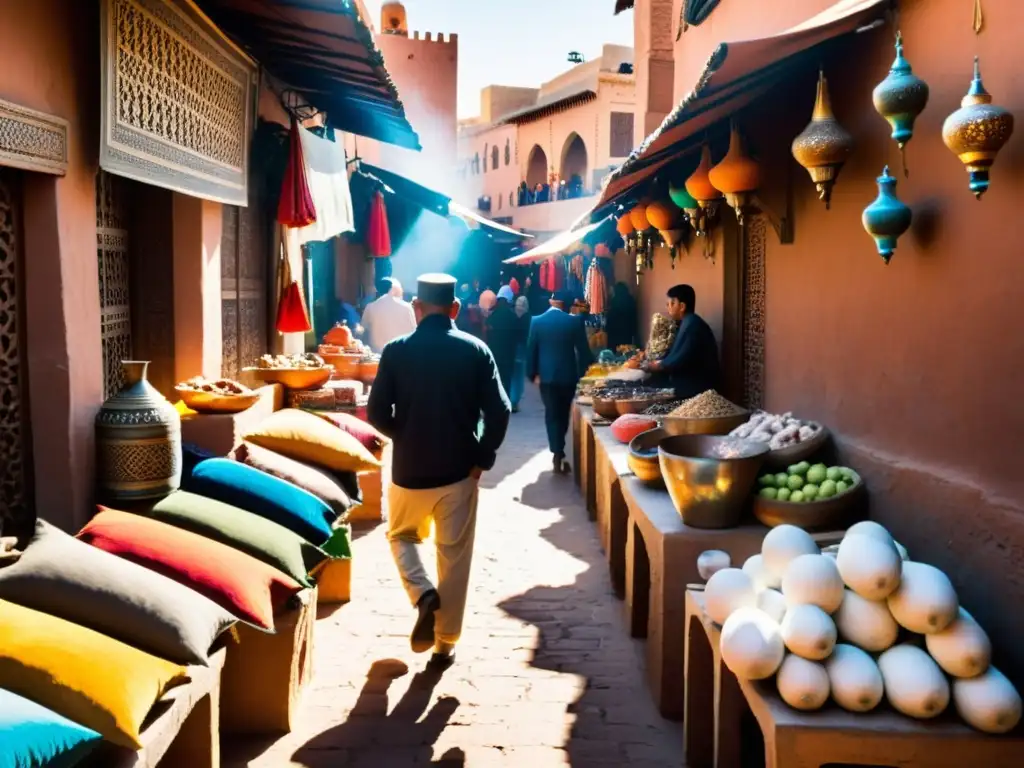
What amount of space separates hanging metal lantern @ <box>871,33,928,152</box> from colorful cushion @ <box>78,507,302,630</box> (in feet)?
9.35

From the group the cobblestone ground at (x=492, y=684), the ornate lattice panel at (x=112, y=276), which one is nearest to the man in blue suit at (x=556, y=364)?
the cobblestone ground at (x=492, y=684)

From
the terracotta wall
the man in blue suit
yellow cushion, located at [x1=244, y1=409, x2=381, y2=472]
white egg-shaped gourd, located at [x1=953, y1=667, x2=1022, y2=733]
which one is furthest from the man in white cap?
the man in blue suit

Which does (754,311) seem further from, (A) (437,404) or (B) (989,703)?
(B) (989,703)

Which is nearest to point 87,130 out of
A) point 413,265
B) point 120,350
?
point 120,350

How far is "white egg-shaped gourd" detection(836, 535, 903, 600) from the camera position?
9.08ft

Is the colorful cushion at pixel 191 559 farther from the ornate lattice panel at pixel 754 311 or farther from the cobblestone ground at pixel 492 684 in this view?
the ornate lattice panel at pixel 754 311

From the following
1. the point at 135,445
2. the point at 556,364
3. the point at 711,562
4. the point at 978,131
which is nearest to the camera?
the point at 978,131

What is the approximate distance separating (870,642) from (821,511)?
1.21 m

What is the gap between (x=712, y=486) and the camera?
159 inches

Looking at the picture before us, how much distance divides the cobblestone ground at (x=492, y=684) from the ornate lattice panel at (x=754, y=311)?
1.71m

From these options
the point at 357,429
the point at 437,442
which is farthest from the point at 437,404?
the point at 357,429

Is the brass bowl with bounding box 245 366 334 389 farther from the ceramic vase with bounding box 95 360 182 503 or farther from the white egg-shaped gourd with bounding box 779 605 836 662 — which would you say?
the white egg-shaped gourd with bounding box 779 605 836 662

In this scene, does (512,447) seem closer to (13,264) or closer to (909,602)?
(13,264)

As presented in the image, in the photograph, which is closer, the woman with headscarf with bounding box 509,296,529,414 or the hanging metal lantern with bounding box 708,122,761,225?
the hanging metal lantern with bounding box 708,122,761,225
